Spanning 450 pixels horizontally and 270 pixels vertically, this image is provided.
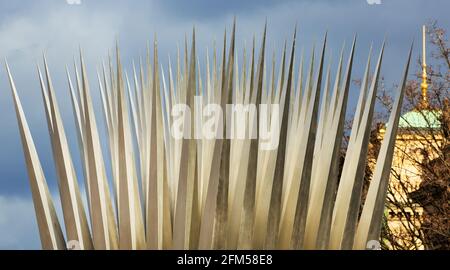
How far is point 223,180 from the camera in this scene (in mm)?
3346

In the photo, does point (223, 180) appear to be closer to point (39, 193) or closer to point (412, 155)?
point (39, 193)

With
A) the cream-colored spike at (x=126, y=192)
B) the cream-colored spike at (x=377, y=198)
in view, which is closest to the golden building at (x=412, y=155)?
the cream-colored spike at (x=377, y=198)

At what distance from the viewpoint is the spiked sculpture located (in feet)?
11.2

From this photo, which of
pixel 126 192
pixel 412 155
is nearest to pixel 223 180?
pixel 126 192

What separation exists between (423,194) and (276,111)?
1413 cm

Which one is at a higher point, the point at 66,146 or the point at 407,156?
the point at 66,146

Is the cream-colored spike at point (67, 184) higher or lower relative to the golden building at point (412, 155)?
higher

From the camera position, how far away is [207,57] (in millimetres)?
4844

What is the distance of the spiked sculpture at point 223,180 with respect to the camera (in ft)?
11.2

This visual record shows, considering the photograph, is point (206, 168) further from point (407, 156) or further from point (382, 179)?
point (407, 156)

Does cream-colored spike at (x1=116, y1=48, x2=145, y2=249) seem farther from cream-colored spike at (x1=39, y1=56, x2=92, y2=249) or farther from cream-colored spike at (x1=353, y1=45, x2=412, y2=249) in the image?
cream-colored spike at (x1=353, y1=45, x2=412, y2=249)

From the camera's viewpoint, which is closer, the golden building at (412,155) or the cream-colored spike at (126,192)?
the cream-colored spike at (126,192)

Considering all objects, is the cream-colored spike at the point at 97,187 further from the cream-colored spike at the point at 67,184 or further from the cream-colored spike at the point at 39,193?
the cream-colored spike at the point at 39,193
